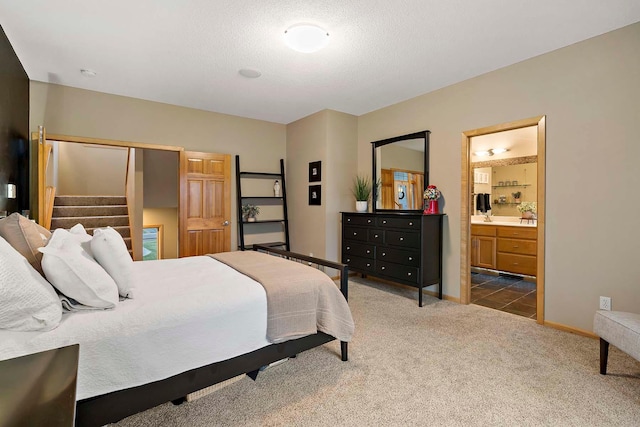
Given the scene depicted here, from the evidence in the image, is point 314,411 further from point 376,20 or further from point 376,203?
point 376,203

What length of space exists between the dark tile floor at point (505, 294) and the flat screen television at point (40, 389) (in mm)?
3848

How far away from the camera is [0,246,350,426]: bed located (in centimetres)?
136

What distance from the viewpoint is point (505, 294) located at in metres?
4.16

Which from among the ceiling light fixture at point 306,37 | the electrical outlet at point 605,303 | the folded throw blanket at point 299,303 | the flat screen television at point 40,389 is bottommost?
the electrical outlet at point 605,303

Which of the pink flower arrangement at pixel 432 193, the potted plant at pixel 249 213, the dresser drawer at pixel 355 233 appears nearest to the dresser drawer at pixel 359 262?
the dresser drawer at pixel 355 233

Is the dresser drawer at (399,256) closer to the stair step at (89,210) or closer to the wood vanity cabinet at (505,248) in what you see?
the wood vanity cabinet at (505,248)

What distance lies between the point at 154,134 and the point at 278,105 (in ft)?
5.89

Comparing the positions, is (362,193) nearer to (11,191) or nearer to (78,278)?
(78,278)

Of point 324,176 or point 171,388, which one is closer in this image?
point 171,388

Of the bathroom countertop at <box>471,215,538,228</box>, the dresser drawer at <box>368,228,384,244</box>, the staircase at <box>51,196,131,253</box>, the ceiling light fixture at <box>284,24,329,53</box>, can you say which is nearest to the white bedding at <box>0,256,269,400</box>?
the ceiling light fixture at <box>284,24,329,53</box>

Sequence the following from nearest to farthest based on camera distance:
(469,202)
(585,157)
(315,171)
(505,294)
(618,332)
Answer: (618,332)
(585,157)
(469,202)
(505,294)
(315,171)

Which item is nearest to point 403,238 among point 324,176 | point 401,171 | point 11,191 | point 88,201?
point 401,171

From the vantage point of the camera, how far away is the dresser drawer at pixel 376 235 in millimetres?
4113

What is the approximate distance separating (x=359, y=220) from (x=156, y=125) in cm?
317
